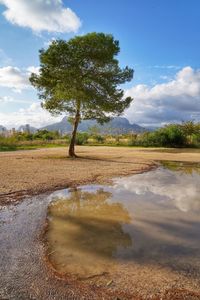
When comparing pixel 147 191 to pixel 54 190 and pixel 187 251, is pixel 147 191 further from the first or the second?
pixel 187 251

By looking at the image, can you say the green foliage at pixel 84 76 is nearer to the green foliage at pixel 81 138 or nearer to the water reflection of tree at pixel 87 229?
the water reflection of tree at pixel 87 229

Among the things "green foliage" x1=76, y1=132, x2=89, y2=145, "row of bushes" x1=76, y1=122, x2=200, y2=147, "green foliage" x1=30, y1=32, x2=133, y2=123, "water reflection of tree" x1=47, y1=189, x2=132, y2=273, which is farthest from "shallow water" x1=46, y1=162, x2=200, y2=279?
"green foliage" x1=76, y1=132, x2=89, y2=145

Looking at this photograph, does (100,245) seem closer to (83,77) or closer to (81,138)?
(83,77)

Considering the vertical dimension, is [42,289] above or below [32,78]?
below

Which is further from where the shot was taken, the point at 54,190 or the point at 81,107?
the point at 81,107

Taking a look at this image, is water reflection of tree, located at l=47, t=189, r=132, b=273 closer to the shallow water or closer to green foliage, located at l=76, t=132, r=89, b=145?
the shallow water

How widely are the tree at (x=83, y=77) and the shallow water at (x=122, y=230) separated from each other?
9994mm

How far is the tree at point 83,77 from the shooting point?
57.9 ft

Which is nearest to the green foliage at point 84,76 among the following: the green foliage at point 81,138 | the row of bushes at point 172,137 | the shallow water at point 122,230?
the shallow water at point 122,230

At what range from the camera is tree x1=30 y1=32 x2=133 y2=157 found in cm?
1764

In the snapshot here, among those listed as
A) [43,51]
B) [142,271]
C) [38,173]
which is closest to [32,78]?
[43,51]

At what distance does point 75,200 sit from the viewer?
796cm

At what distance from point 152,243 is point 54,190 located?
194 inches

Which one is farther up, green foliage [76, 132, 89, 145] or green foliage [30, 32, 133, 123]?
green foliage [30, 32, 133, 123]
